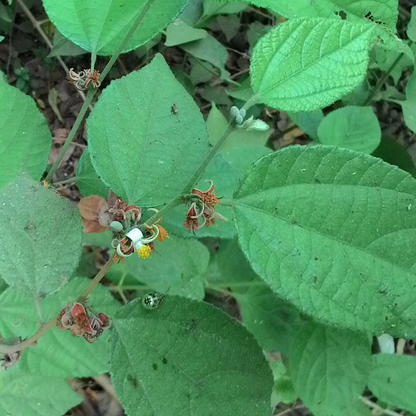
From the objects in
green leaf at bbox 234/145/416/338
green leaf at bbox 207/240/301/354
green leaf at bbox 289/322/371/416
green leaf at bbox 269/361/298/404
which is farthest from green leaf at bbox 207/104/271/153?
green leaf at bbox 234/145/416/338

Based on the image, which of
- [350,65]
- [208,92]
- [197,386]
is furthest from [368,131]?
[197,386]

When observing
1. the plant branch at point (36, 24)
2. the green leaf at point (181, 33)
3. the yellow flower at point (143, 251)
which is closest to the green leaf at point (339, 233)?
the yellow flower at point (143, 251)

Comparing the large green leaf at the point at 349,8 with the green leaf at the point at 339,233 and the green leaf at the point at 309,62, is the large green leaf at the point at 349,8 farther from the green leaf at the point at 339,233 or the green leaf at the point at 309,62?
the green leaf at the point at 339,233

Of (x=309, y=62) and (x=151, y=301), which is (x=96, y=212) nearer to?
(x=151, y=301)

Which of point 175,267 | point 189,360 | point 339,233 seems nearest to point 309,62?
point 339,233

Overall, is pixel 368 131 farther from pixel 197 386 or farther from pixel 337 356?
pixel 197 386
